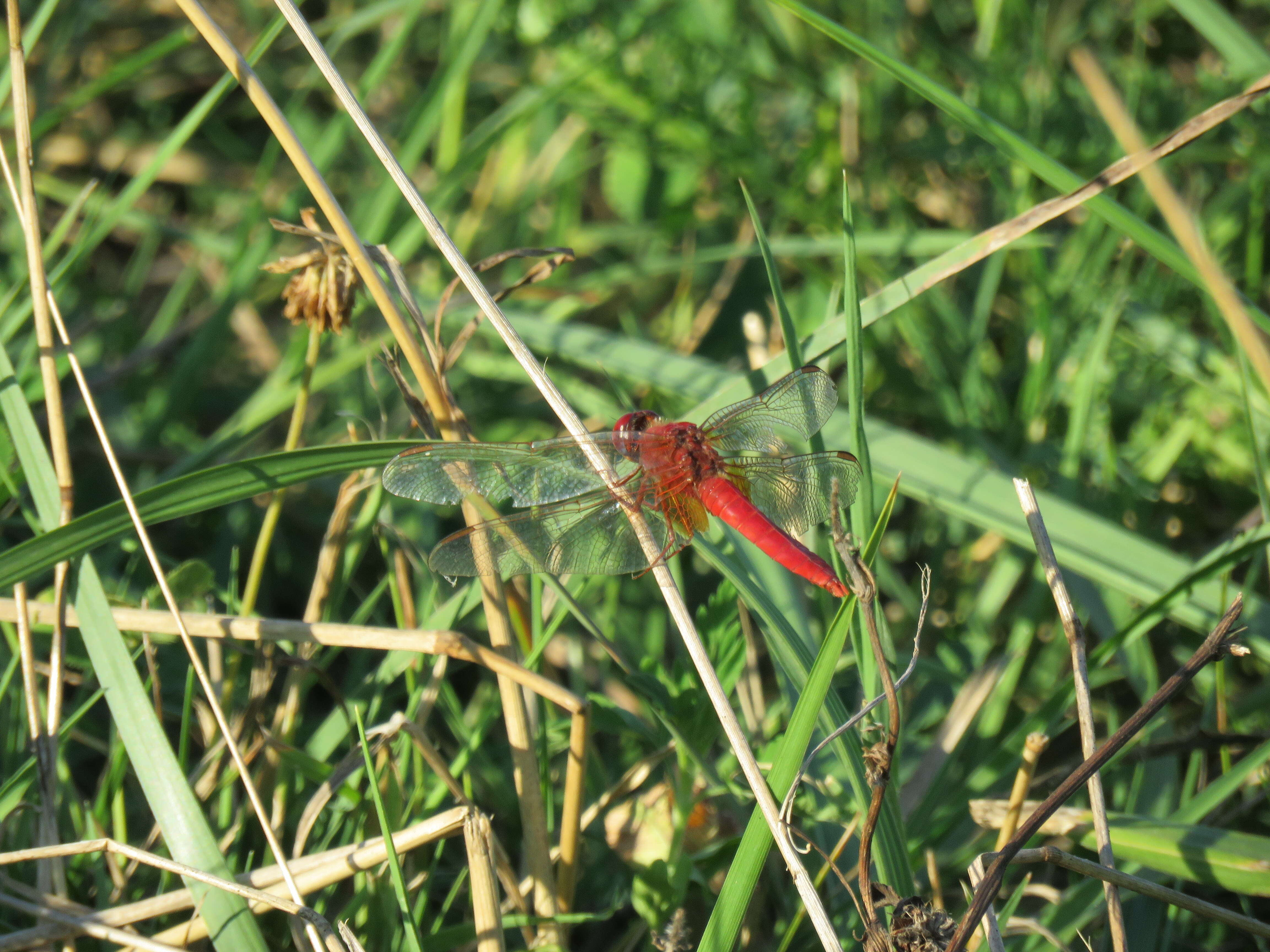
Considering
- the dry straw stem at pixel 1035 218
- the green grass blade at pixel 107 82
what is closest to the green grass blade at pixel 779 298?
Answer: the dry straw stem at pixel 1035 218

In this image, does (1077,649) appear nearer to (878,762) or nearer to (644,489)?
(878,762)

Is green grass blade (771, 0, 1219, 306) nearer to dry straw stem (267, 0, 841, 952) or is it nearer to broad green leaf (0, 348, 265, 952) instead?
dry straw stem (267, 0, 841, 952)

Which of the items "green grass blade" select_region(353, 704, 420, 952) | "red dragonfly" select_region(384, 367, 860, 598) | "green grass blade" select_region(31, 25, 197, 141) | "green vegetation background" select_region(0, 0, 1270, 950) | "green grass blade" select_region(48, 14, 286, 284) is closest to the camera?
"green grass blade" select_region(353, 704, 420, 952)

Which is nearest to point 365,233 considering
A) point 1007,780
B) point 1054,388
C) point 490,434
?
point 490,434

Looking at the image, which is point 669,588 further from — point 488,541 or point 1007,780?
point 1007,780

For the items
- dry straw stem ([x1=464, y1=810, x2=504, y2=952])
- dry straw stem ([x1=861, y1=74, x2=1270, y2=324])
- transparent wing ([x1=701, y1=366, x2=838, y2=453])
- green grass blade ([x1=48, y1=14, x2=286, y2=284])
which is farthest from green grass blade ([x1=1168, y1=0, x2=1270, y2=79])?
dry straw stem ([x1=464, y1=810, x2=504, y2=952])

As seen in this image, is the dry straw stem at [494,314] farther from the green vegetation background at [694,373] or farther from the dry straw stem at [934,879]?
the dry straw stem at [934,879]

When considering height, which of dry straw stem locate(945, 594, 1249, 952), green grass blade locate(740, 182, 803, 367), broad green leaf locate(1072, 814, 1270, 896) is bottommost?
broad green leaf locate(1072, 814, 1270, 896)

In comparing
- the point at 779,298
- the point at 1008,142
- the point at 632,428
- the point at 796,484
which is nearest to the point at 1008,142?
the point at 1008,142
